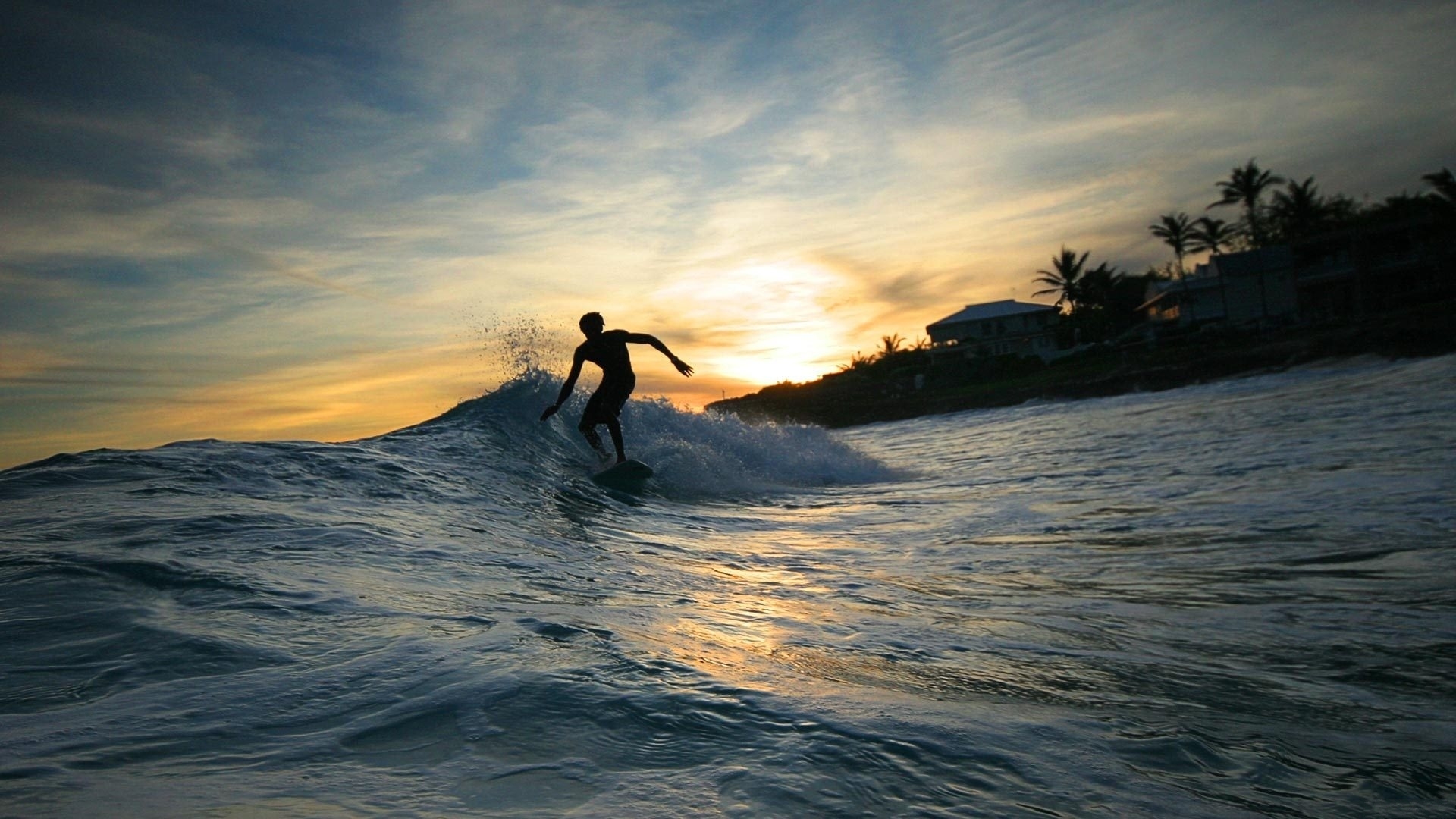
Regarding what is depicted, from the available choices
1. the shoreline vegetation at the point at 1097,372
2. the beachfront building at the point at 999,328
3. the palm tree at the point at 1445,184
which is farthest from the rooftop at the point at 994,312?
the palm tree at the point at 1445,184

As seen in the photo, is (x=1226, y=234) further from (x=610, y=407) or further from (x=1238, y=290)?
(x=610, y=407)

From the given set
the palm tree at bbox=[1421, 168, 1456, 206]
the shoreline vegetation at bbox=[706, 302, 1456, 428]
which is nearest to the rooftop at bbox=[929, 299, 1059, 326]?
the shoreline vegetation at bbox=[706, 302, 1456, 428]

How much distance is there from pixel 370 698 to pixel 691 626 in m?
1.42

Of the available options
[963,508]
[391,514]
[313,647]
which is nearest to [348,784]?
[313,647]

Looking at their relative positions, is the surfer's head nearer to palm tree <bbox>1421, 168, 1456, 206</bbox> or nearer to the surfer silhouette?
→ the surfer silhouette

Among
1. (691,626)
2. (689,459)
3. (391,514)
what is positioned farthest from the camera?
(689,459)

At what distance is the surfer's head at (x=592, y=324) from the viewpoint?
32.9ft

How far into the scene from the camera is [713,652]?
9.95 feet

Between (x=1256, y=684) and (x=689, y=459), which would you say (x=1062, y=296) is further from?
(x=1256, y=684)

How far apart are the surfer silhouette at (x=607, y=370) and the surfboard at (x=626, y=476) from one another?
0.19 m

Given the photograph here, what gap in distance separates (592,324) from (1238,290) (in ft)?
160

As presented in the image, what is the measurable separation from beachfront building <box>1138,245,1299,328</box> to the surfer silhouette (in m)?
43.2

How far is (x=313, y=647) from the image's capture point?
2.87 meters

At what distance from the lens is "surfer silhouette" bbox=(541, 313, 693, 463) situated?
10227 millimetres
